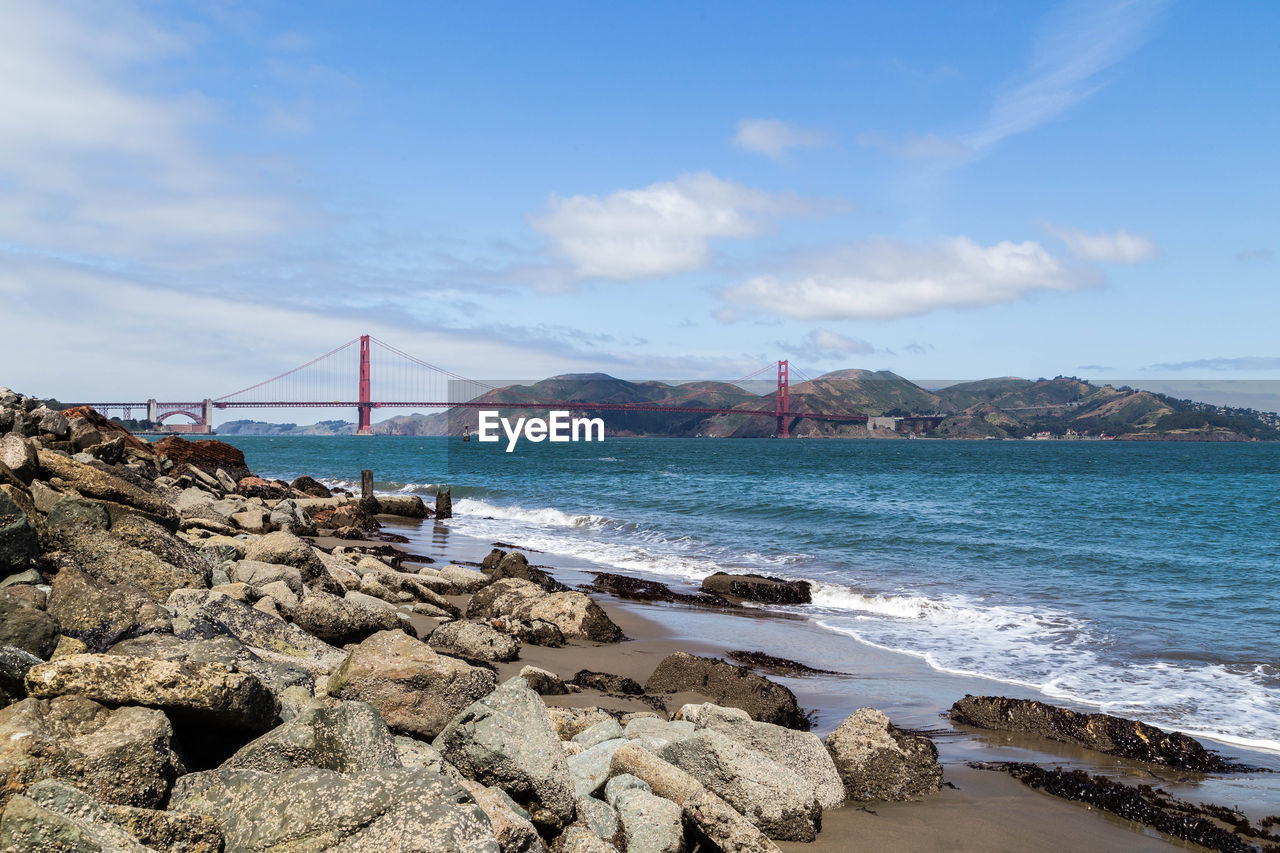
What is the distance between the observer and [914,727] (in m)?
6.11

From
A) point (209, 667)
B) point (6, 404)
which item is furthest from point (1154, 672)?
point (6, 404)

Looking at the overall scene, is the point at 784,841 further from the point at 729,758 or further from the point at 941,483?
the point at 941,483

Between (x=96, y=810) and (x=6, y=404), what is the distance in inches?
538

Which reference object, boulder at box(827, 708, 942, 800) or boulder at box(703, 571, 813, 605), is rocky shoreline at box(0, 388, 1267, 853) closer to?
boulder at box(827, 708, 942, 800)

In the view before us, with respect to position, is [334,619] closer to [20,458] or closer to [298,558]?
[298,558]

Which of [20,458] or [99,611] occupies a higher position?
[20,458]

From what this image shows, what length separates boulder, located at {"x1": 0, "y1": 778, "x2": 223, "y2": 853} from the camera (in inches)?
87.9

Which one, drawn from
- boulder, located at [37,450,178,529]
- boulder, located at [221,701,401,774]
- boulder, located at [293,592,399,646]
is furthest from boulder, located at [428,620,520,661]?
boulder, located at [221,701,401,774]

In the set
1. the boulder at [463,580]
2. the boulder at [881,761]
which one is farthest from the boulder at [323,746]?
the boulder at [463,580]

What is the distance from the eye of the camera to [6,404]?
42.8 feet

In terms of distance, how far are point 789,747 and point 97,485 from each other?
5.93 metres

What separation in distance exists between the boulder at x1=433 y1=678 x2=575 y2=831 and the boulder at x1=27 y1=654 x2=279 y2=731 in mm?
896

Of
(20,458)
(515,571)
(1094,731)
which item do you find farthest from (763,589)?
(20,458)

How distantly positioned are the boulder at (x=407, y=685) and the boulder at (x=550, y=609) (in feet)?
13.2
